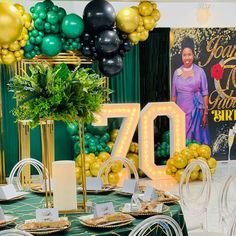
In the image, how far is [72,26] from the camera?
6.18 meters

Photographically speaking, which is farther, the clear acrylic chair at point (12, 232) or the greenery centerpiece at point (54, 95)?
the greenery centerpiece at point (54, 95)

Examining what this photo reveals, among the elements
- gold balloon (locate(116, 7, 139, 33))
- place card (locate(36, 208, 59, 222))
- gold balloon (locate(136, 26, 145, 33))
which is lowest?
place card (locate(36, 208, 59, 222))

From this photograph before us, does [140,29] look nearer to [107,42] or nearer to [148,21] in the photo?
[148,21]

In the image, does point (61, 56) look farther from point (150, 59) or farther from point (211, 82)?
point (211, 82)

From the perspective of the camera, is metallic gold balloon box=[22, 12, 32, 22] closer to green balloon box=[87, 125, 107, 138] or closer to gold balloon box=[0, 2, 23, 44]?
gold balloon box=[0, 2, 23, 44]

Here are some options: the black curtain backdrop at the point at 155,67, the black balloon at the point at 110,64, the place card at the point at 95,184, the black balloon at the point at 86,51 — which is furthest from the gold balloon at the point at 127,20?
the place card at the point at 95,184

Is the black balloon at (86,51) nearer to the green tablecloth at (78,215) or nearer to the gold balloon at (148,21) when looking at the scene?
the gold balloon at (148,21)

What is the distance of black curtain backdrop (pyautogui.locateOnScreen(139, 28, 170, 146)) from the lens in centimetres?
859

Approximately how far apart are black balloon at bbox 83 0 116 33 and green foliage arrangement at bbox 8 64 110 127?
2948 mm

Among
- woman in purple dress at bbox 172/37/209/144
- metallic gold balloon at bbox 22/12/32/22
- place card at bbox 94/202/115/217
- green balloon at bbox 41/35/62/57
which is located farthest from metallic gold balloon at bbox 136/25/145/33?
place card at bbox 94/202/115/217

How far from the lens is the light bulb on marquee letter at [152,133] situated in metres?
7.78

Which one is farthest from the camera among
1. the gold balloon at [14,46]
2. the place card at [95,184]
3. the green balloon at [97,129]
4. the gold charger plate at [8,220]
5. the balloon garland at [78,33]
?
the green balloon at [97,129]

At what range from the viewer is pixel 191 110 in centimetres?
900

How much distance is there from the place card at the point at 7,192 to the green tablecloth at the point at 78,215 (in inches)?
3.1
